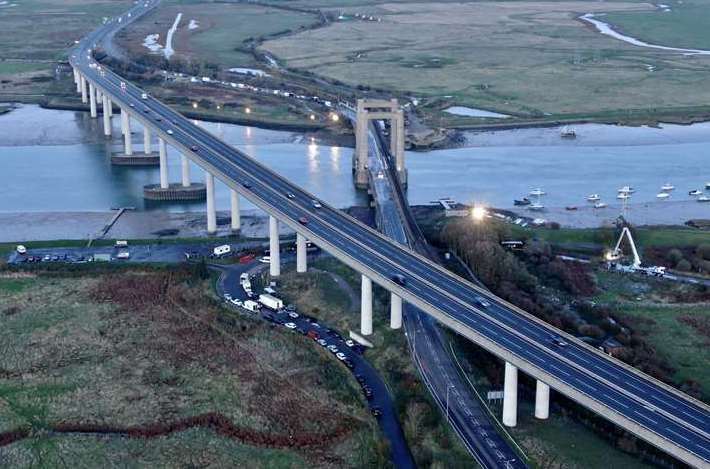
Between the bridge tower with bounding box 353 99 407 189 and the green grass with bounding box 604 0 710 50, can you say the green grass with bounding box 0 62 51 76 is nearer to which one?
the bridge tower with bounding box 353 99 407 189

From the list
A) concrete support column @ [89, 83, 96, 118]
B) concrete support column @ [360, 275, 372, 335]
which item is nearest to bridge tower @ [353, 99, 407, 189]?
concrete support column @ [360, 275, 372, 335]

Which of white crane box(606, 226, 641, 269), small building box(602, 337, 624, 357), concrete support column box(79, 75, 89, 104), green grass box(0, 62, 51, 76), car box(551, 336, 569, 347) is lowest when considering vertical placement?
small building box(602, 337, 624, 357)

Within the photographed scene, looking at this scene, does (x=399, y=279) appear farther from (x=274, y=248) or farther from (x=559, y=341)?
(x=274, y=248)

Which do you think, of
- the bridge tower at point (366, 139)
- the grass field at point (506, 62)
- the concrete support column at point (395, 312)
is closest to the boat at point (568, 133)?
the grass field at point (506, 62)

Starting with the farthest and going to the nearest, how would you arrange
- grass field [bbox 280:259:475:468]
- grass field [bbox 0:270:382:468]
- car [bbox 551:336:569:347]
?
car [bbox 551:336:569:347] → grass field [bbox 0:270:382:468] → grass field [bbox 280:259:475:468]

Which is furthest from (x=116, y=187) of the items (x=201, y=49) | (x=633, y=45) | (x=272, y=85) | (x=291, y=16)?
(x=291, y=16)
